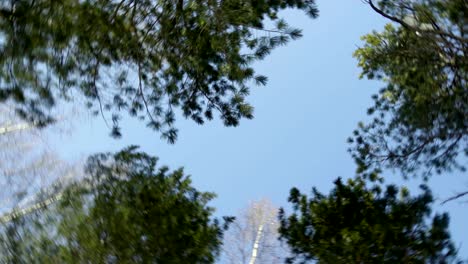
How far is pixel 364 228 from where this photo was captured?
502 cm

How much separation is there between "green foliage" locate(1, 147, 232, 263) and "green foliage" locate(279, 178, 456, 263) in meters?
0.90

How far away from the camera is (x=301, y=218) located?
5.67 metres

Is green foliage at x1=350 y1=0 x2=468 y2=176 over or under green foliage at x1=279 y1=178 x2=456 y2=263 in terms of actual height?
over

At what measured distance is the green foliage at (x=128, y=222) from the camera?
4.86m

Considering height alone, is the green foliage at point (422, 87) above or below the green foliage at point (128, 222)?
above

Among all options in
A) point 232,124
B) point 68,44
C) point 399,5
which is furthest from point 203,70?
point 399,5

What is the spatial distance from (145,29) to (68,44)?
43.4 inches

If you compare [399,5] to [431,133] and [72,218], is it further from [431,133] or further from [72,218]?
[72,218]

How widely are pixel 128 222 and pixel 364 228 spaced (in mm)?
2299

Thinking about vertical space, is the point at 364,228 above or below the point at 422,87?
below

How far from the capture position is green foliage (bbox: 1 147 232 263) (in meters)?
4.86

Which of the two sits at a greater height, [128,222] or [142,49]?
[142,49]

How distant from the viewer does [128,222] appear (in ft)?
16.6

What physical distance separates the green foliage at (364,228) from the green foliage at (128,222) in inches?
35.6
